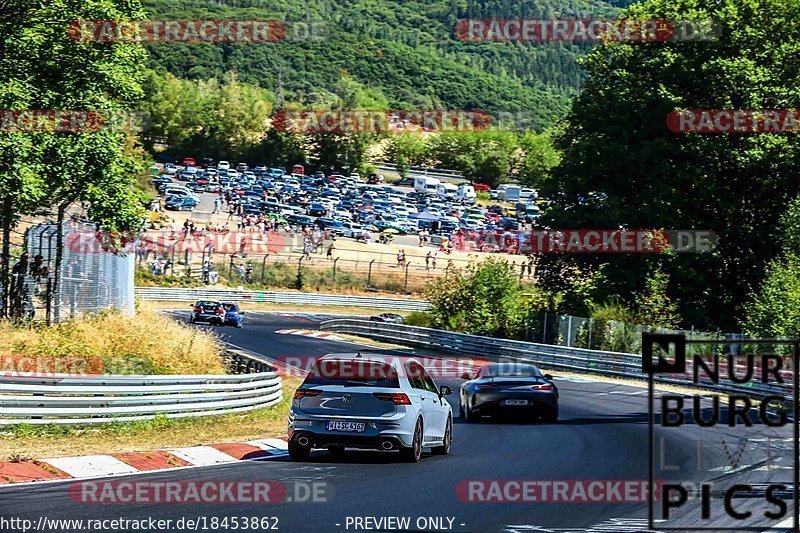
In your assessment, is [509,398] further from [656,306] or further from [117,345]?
[656,306]

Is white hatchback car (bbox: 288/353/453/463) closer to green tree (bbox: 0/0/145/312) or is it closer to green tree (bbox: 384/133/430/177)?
green tree (bbox: 0/0/145/312)

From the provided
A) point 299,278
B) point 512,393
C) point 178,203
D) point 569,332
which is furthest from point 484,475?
point 178,203

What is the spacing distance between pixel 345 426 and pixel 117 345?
12204 millimetres

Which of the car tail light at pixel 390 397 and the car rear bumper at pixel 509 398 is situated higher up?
the car tail light at pixel 390 397

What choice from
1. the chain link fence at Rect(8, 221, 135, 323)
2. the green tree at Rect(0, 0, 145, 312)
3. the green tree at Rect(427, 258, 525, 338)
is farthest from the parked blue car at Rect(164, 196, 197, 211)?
the green tree at Rect(0, 0, 145, 312)

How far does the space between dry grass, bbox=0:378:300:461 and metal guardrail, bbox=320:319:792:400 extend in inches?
570

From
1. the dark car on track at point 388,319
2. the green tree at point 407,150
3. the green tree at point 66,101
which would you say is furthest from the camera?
the green tree at point 407,150

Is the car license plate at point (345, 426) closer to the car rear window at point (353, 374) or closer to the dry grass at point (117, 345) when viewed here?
the car rear window at point (353, 374)

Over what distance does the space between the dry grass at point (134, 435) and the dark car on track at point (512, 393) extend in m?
3.93

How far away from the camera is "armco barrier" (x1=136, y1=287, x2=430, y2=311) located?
218 ft

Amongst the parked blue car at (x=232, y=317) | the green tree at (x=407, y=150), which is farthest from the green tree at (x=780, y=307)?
the green tree at (x=407, y=150)

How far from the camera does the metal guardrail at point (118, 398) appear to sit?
55.6ft

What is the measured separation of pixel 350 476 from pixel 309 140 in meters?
135

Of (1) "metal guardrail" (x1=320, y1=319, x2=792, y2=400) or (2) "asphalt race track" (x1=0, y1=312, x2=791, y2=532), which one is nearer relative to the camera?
(2) "asphalt race track" (x1=0, y1=312, x2=791, y2=532)
